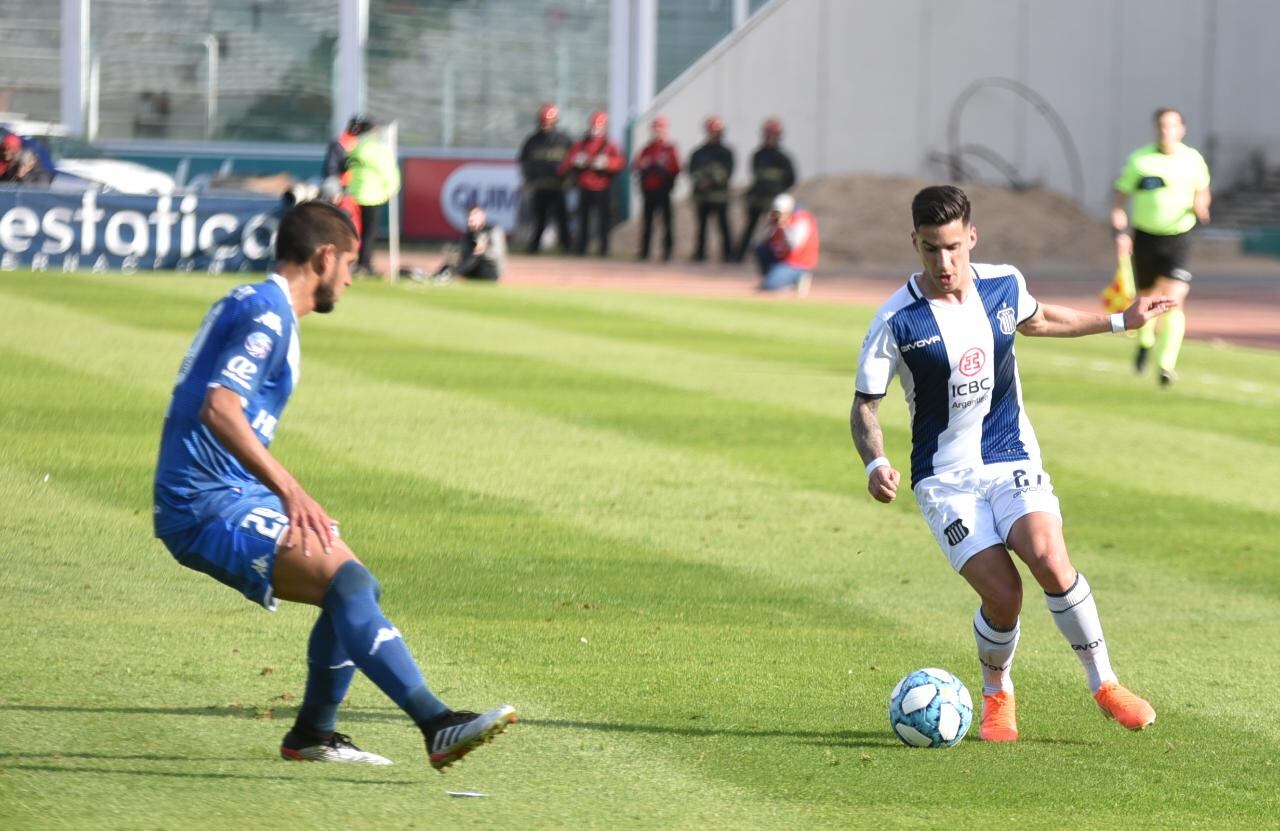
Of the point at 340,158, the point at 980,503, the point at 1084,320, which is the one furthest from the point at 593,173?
the point at 980,503

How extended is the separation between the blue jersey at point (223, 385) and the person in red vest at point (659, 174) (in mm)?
27513

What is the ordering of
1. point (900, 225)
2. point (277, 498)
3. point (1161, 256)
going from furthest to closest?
point (900, 225) < point (1161, 256) < point (277, 498)

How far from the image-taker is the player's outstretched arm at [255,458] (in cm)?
536

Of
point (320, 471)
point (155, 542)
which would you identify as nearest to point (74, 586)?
point (155, 542)

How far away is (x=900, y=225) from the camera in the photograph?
3691 centimetres

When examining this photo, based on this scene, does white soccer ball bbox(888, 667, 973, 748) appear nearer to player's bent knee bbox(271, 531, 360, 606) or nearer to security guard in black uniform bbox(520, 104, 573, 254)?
player's bent knee bbox(271, 531, 360, 606)

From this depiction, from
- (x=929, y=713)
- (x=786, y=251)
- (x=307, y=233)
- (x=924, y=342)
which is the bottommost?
(x=929, y=713)

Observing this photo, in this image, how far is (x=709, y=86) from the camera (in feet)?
129

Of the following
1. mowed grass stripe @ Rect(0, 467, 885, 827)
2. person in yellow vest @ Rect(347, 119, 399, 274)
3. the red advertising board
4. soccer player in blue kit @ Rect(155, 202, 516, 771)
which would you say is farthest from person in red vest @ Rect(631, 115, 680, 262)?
soccer player in blue kit @ Rect(155, 202, 516, 771)

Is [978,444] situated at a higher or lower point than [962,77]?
lower

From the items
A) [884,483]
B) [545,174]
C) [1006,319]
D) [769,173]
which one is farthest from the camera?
[545,174]

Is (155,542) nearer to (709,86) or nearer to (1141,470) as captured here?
(1141,470)

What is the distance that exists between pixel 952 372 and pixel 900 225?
101 feet

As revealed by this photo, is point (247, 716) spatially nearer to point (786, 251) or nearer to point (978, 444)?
point (978, 444)
